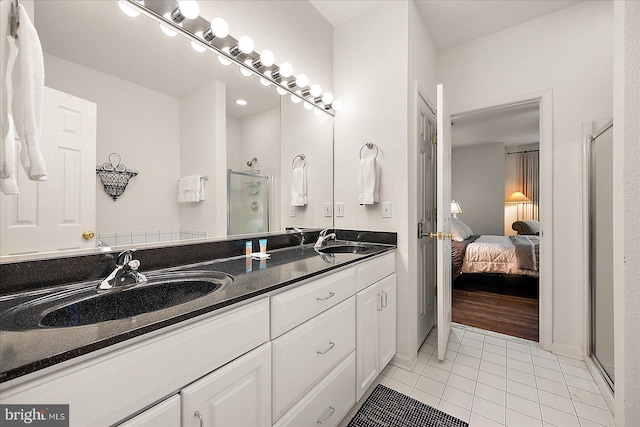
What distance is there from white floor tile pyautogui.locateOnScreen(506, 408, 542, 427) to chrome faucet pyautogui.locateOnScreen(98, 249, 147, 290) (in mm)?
1879

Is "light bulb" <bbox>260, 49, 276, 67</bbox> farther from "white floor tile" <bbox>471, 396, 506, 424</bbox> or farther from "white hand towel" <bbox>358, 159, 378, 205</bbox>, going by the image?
"white floor tile" <bbox>471, 396, 506, 424</bbox>

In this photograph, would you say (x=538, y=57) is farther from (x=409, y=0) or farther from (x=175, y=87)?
(x=175, y=87)

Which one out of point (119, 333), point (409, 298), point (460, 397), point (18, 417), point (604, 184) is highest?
point (604, 184)

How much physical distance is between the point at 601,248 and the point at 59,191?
113 inches

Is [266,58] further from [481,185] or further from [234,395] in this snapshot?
[481,185]

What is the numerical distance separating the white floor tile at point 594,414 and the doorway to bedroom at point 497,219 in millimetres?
845

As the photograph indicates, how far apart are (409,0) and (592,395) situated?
2.76 m

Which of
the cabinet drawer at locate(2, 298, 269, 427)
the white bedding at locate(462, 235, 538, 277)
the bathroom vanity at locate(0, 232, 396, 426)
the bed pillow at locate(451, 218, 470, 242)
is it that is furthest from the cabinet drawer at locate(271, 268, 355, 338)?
the bed pillow at locate(451, 218, 470, 242)

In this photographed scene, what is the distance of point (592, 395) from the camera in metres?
1.66

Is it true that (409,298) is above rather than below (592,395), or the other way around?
above

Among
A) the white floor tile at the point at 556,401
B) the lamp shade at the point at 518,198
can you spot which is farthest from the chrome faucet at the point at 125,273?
the lamp shade at the point at 518,198

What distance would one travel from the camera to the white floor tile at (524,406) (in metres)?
1.51

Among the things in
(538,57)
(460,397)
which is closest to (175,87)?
(460,397)

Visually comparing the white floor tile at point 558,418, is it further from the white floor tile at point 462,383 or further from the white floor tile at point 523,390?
the white floor tile at point 462,383
